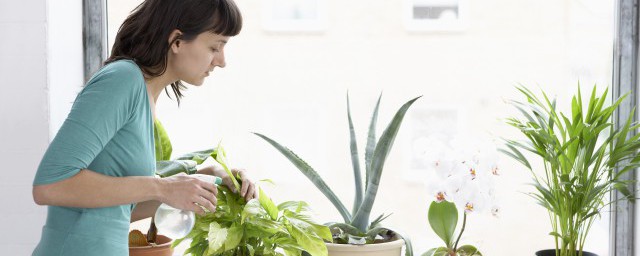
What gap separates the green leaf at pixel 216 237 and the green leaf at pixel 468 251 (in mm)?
862

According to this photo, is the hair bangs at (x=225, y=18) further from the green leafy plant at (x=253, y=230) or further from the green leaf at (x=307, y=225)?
the green leaf at (x=307, y=225)

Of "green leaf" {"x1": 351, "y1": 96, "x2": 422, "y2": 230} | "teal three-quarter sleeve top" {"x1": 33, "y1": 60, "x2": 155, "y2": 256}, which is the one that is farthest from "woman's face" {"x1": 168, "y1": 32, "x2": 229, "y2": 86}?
"green leaf" {"x1": 351, "y1": 96, "x2": 422, "y2": 230}

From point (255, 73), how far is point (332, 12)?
0.36m

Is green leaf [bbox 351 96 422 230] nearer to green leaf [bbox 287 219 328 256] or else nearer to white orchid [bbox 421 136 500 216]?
white orchid [bbox 421 136 500 216]

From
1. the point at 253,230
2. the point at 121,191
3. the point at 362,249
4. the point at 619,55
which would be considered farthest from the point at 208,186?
the point at 619,55

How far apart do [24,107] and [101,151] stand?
1.06 m

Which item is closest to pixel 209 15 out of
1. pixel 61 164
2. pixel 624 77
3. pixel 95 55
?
pixel 61 164

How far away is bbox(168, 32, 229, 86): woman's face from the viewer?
1603 millimetres

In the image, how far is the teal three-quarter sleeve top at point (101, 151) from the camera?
137 centimetres

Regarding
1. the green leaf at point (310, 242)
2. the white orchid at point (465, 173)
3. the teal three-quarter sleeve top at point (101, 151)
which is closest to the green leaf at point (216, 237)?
the green leaf at point (310, 242)

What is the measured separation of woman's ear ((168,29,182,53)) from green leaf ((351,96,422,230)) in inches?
36.8

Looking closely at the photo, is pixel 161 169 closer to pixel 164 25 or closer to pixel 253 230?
pixel 253 230

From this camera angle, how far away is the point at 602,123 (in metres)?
2.29

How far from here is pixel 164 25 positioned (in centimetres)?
156
